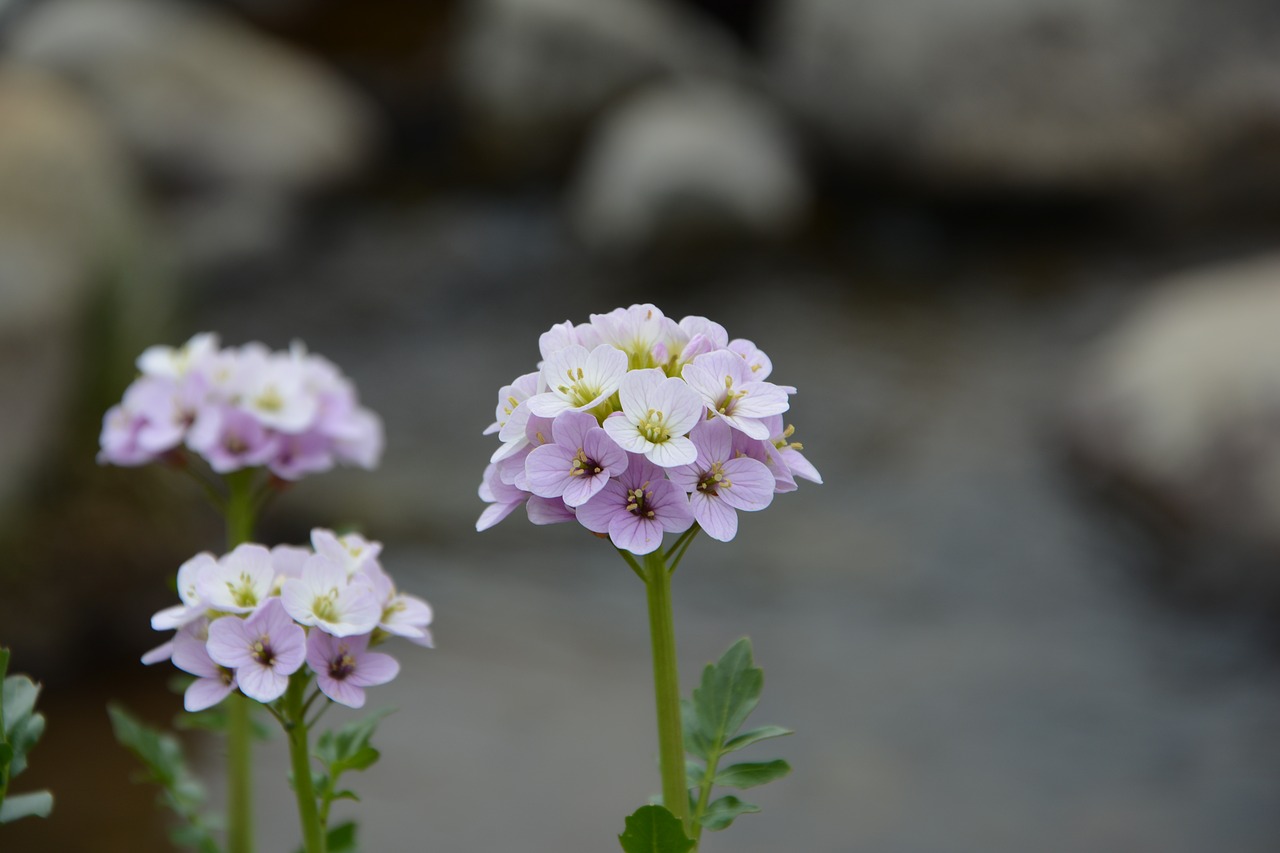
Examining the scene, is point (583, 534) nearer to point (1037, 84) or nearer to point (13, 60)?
point (1037, 84)

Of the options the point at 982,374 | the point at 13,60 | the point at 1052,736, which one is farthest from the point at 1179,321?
the point at 13,60

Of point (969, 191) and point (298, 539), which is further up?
point (969, 191)

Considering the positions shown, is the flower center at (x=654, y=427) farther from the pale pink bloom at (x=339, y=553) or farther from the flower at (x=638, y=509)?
the pale pink bloom at (x=339, y=553)

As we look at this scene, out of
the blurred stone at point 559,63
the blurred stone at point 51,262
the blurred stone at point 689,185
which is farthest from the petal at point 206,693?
the blurred stone at point 559,63

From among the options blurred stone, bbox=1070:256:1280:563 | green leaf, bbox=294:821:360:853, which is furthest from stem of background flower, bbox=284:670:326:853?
blurred stone, bbox=1070:256:1280:563

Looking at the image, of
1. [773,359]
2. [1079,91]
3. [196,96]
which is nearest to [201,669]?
[773,359]

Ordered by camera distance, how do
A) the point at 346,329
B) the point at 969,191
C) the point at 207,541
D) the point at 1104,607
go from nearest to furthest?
the point at 207,541
the point at 1104,607
the point at 346,329
the point at 969,191

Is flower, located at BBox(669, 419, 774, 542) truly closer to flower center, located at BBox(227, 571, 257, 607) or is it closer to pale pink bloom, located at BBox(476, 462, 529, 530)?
pale pink bloom, located at BBox(476, 462, 529, 530)
